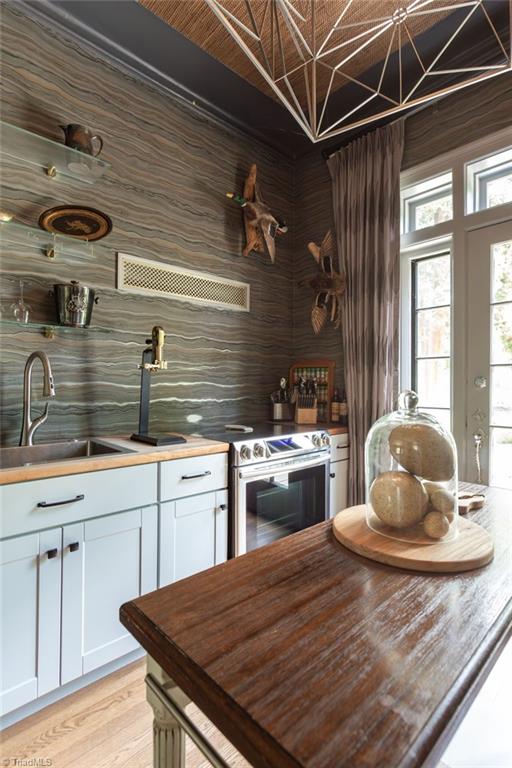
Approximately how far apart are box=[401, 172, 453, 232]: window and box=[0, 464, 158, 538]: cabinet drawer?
90.5 inches

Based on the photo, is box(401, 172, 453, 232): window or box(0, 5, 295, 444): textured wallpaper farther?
box(401, 172, 453, 232): window

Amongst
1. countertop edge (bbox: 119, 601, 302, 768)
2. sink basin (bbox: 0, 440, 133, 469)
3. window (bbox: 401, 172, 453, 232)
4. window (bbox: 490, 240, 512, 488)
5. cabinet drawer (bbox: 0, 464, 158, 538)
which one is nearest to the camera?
countertop edge (bbox: 119, 601, 302, 768)

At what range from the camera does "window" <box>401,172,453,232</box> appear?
8.11 ft

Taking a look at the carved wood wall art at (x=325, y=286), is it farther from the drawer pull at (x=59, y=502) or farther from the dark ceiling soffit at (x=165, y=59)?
the drawer pull at (x=59, y=502)

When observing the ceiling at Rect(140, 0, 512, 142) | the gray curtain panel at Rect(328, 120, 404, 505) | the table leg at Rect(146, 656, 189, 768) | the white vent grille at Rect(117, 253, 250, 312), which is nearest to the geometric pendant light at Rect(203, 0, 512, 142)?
the ceiling at Rect(140, 0, 512, 142)

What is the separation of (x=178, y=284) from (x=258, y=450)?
1.22 m

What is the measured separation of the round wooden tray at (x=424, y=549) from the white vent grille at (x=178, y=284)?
1928mm

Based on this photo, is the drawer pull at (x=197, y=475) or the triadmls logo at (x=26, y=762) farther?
the drawer pull at (x=197, y=475)

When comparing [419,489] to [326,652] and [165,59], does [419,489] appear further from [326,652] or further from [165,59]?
[165,59]

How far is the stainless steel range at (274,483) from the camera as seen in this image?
204 cm

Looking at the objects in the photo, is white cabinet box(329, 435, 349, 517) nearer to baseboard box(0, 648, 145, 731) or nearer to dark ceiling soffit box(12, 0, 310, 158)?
baseboard box(0, 648, 145, 731)

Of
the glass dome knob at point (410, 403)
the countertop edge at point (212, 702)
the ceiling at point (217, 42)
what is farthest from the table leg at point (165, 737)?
the ceiling at point (217, 42)

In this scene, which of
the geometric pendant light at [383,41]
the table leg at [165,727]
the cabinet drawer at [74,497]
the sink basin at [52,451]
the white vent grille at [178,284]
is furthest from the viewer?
the white vent grille at [178,284]

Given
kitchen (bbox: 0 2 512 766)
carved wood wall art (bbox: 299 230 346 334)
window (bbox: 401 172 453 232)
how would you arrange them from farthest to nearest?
carved wood wall art (bbox: 299 230 346 334) < window (bbox: 401 172 453 232) < kitchen (bbox: 0 2 512 766)
